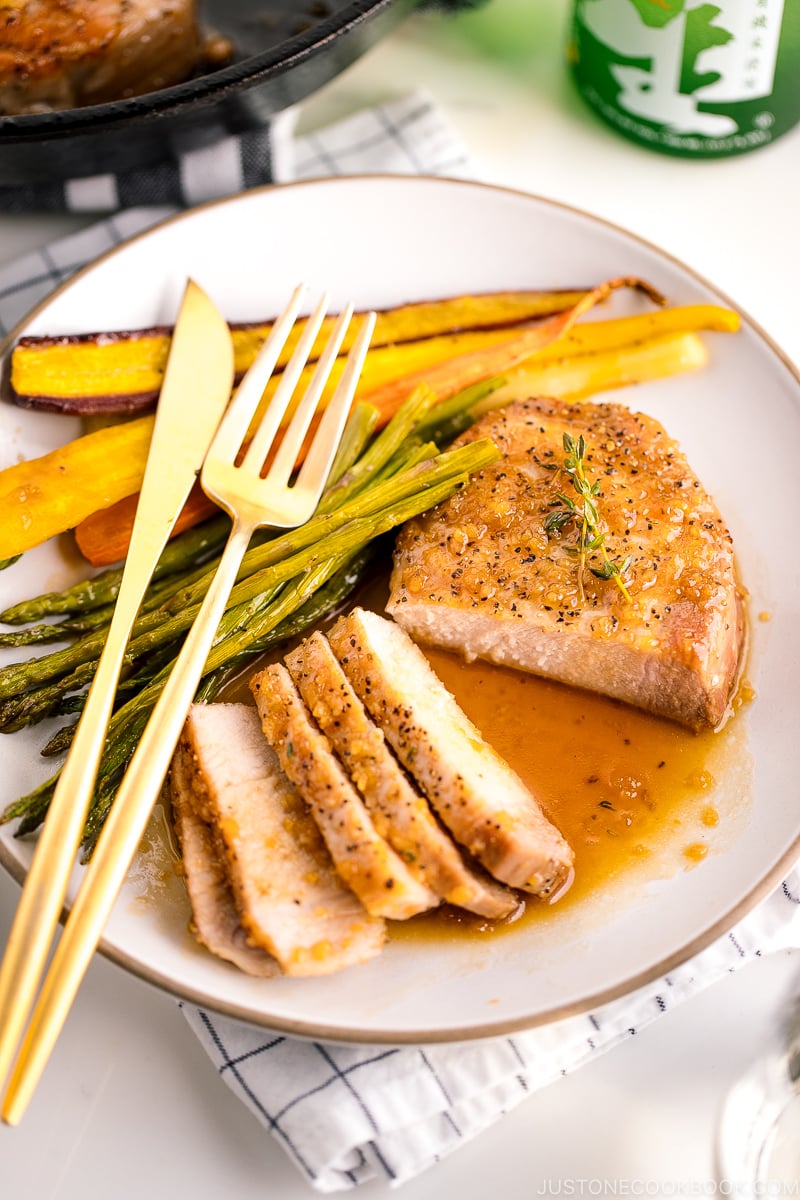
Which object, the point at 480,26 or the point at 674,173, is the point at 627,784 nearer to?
the point at 674,173

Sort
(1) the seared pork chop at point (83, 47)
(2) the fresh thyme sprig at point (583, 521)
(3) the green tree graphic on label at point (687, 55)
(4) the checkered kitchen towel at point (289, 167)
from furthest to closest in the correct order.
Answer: (4) the checkered kitchen towel at point (289, 167), (3) the green tree graphic on label at point (687, 55), (1) the seared pork chop at point (83, 47), (2) the fresh thyme sprig at point (583, 521)

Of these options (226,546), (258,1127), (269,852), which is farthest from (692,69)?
(258,1127)

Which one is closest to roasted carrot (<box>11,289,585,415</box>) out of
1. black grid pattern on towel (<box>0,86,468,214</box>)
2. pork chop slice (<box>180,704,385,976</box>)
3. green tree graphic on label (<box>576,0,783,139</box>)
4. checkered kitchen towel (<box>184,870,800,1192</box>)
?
black grid pattern on towel (<box>0,86,468,214</box>)

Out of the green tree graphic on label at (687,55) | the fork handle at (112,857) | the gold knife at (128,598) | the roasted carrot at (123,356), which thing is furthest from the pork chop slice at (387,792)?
the green tree graphic on label at (687,55)

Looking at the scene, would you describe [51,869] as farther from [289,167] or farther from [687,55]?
[687,55]

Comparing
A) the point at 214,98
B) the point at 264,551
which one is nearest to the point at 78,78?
the point at 214,98

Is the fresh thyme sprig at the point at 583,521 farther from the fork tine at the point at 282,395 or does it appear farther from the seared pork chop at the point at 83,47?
the seared pork chop at the point at 83,47
